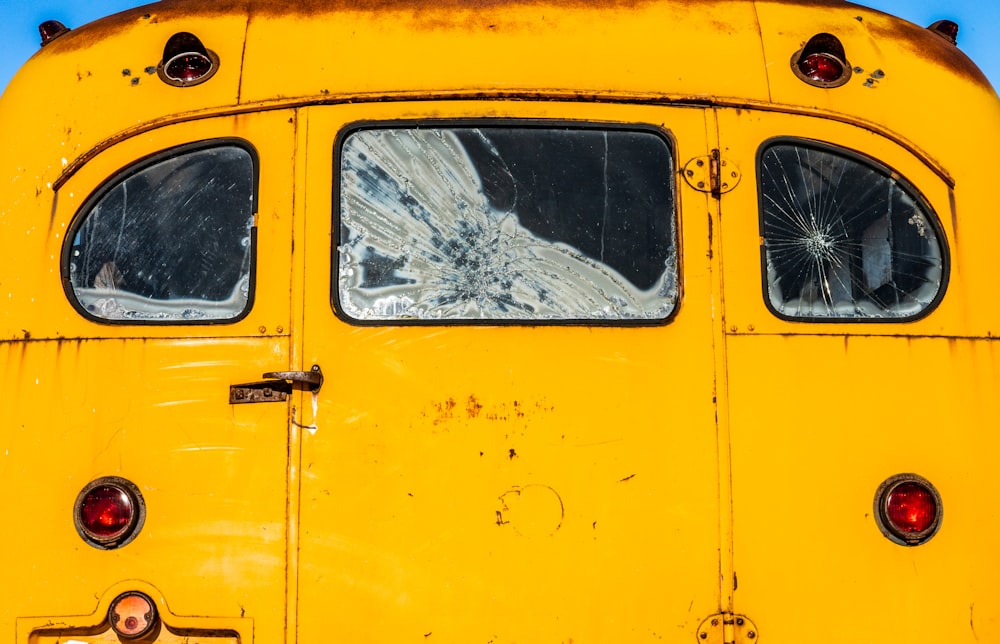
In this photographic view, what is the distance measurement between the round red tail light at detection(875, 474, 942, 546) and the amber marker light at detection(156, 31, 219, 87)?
2.36 meters

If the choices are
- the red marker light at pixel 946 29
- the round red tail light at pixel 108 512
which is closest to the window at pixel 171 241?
the round red tail light at pixel 108 512

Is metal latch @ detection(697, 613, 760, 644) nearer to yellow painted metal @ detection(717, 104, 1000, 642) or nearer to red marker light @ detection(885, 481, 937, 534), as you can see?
yellow painted metal @ detection(717, 104, 1000, 642)

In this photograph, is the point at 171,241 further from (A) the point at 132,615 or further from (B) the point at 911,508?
(B) the point at 911,508

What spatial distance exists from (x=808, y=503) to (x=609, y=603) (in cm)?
62

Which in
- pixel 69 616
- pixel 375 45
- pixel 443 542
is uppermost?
pixel 375 45

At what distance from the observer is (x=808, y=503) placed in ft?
10.1

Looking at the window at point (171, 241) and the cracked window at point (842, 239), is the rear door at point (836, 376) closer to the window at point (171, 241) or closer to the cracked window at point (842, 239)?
the cracked window at point (842, 239)

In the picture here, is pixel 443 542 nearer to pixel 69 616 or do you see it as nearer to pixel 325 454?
pixel 325 454

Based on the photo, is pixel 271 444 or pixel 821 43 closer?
pixel 271 444

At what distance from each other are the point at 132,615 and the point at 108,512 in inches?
11.5

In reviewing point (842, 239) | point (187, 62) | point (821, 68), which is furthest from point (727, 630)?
point (187, 62)

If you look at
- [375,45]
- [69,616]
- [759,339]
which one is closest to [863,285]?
[759,339]

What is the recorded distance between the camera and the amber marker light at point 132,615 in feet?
9.90

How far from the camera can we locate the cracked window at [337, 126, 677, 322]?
3.18 metres
